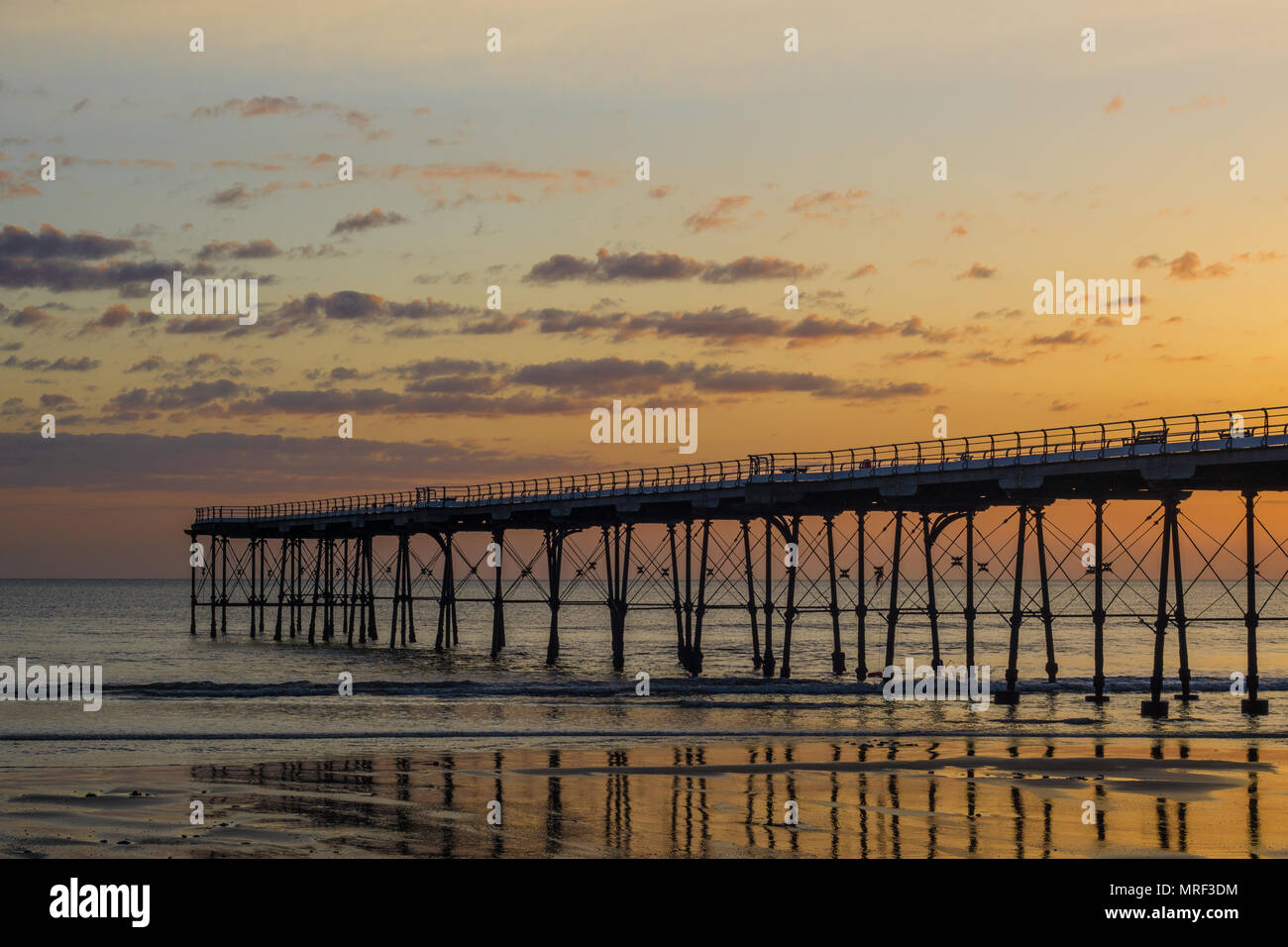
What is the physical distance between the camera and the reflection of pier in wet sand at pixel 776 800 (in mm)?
19547

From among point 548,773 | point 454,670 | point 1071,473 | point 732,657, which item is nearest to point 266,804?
point 548,773

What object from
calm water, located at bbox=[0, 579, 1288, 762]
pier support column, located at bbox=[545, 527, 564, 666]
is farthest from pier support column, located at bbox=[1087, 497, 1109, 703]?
pier support column, located at bbox=[545, 527, 564, 666]

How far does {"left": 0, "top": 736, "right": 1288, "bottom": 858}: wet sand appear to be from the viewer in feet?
63.7

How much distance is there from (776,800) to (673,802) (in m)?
1.72

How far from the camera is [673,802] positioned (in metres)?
22.8

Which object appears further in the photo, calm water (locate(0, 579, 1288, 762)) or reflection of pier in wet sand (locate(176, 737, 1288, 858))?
calm water (locate(0, 579, 1288, 762))

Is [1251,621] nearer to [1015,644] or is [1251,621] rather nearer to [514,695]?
[1015,644]

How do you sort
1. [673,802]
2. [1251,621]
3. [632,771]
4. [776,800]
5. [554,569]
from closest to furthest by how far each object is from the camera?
[673,802], [776,800], [632,771], [1251,621], [554,569]

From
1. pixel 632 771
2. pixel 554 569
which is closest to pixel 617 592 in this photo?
pixel 554 569

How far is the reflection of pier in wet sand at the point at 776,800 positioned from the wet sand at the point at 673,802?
61mm

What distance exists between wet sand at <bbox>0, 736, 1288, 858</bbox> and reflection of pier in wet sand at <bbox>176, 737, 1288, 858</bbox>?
6cm

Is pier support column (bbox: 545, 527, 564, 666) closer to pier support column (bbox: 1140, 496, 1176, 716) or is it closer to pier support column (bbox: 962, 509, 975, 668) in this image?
pier support column (bbox: 962, 509, 975, 668)

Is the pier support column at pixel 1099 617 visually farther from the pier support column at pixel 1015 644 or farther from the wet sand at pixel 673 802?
the wet sand at pixel 673 802

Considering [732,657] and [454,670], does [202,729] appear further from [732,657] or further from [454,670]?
[732,657]
